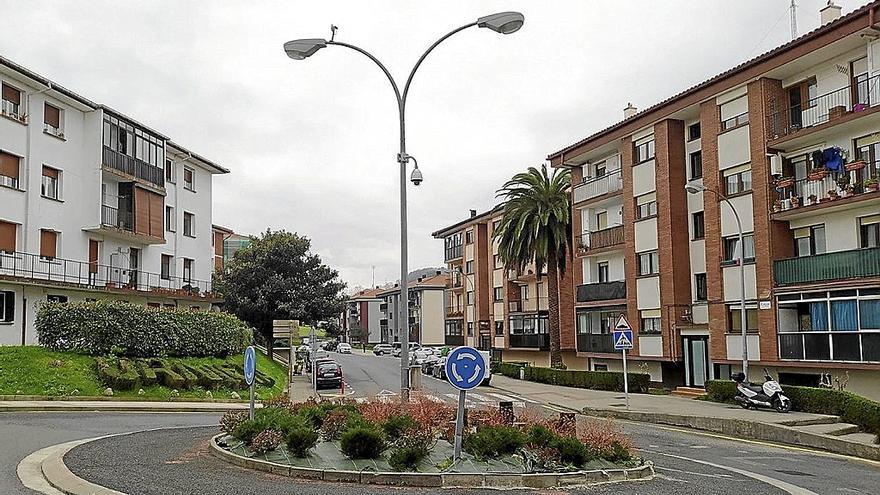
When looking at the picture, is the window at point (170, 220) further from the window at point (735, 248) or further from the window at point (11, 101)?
the window at point (735, 248)

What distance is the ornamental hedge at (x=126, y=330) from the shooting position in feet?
99.9

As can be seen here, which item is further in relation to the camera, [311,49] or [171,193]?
[171,193]

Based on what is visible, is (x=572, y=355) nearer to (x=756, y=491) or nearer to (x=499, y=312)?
(x=499, y=312)

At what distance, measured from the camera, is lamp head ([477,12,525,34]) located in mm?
15531

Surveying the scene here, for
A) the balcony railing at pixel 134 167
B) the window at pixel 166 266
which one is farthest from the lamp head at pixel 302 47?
the window at pixel 166 266

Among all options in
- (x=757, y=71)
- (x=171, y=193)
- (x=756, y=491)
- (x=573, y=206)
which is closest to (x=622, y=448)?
(x=756, y=491)

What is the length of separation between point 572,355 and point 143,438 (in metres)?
35.4

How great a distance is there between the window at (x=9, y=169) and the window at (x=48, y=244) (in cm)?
258

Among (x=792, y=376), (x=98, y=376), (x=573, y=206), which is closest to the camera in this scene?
(x=98, y=376)

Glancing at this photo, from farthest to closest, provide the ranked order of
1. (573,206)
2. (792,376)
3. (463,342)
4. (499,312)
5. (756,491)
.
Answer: (463,342), (499,312), (573,206), (792,376), (756,491)

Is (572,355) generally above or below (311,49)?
below

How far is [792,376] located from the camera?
105 feet

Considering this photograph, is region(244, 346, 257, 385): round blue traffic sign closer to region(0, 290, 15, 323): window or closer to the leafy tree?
region(0, 290, 15, 323): window

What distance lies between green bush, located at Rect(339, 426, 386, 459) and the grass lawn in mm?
17585
